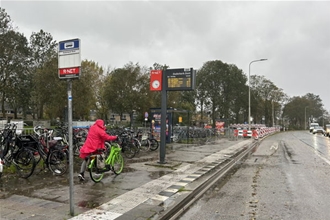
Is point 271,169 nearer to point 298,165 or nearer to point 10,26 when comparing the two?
point 298,165

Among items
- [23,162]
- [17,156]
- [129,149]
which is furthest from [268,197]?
[129,149]

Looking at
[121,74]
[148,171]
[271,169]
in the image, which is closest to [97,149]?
[148,171]

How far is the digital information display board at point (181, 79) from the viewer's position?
10.0m

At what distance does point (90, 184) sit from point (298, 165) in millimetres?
7860

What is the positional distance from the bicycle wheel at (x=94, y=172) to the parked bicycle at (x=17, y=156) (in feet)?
5.02

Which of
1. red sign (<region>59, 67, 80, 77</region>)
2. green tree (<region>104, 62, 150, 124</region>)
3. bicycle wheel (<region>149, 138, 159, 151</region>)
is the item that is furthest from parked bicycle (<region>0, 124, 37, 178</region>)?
green tree (<region>104, 62, 150, 124</region>)

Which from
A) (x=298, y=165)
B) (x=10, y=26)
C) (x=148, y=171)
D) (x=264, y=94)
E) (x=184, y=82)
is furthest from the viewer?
(x=264, y=94)

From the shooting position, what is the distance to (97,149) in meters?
7.25

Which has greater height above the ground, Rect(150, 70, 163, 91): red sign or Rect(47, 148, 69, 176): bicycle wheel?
Rect(150, 70, 163, 91): red sign

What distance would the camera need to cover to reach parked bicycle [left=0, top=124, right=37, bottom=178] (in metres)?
7.57

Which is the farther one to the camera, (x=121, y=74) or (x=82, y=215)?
(x=121, y=74)

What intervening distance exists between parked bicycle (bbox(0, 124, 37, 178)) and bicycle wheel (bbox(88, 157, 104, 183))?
5.02 ft

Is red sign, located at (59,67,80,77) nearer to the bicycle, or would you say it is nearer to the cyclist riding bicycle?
the cyclist riding bicycle

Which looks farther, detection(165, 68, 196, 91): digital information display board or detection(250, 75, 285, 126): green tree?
detection(250, 75, 285, 126): green tree
